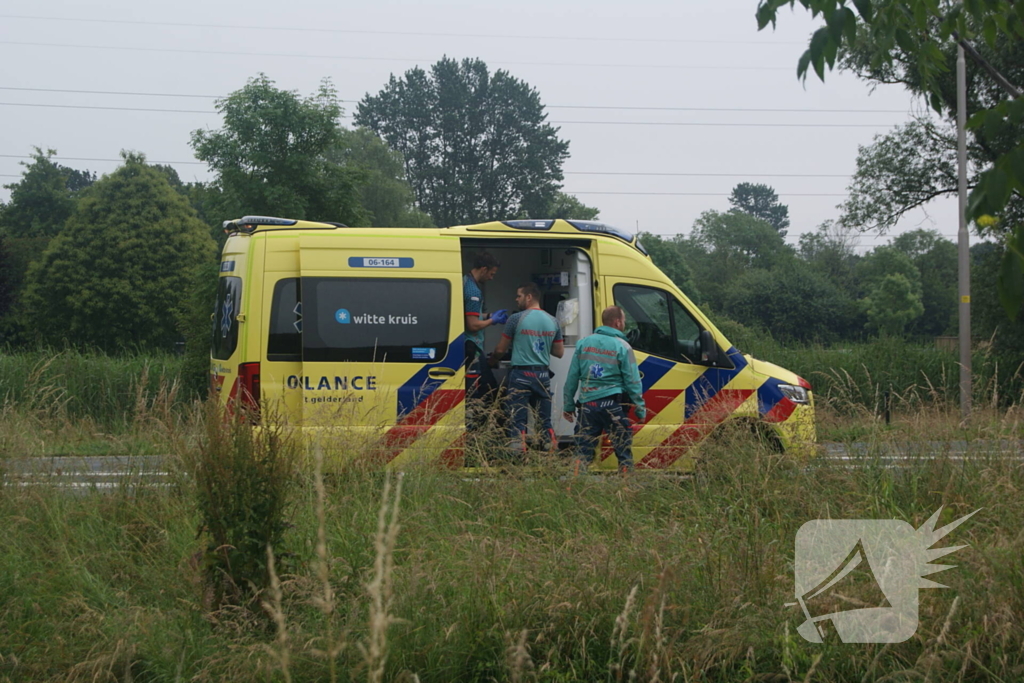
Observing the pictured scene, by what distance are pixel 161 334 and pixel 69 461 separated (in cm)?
3098

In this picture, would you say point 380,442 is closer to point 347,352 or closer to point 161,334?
point 347,352

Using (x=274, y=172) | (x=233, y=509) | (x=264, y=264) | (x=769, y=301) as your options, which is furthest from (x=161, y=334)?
(x=769, y=301)

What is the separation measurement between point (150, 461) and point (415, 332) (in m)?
2.69

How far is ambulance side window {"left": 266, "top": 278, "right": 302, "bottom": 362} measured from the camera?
779 centimetres

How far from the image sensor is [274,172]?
58.4 ft

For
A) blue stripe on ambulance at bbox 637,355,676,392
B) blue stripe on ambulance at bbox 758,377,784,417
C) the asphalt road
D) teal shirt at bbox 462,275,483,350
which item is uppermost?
teal shirt at bbox 462,275,483,350

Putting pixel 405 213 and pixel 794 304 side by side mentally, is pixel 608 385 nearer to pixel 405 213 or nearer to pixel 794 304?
pixel 405 213

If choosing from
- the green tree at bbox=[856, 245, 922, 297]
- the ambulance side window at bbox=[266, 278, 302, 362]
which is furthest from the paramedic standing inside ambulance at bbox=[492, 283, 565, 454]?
the green tree at bbox=[856, 245, 922, 297]

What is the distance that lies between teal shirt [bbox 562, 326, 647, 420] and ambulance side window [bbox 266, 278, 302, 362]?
7.91ft

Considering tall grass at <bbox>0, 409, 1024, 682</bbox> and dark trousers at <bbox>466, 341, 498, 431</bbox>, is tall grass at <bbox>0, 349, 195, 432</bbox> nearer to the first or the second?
dark trousers at <bbox>466, 341, 498, 431</bbox>

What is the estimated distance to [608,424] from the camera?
7.60 metres

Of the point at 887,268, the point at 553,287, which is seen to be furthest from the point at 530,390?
the point at 887,268

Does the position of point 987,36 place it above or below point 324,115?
below

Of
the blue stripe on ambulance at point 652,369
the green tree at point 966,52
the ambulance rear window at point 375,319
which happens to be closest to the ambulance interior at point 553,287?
the blue stripe on ambulance at point 652,369
